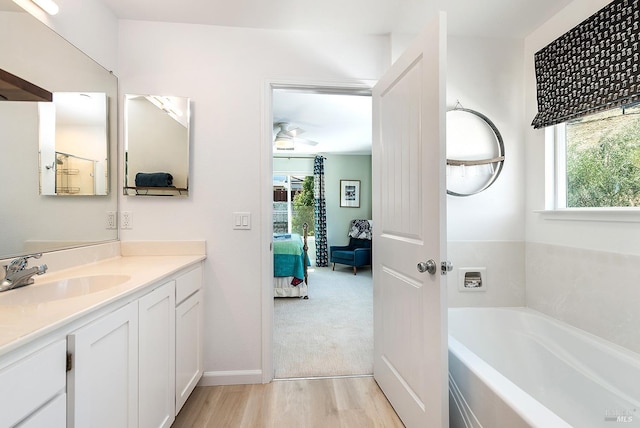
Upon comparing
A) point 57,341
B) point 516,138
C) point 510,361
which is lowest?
point 510,361

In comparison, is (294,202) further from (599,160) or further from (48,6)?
(599,160)

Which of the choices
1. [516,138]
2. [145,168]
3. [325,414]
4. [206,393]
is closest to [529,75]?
[516,138]

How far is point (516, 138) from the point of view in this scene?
1.97m

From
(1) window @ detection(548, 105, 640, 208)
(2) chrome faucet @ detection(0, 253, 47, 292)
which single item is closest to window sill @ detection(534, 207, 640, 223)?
(1) window @ detection(548, 105, 640, 208)

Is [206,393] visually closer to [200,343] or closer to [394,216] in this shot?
[200,343]

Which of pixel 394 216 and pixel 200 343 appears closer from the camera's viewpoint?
pixel 394 216

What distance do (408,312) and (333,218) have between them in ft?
16.3

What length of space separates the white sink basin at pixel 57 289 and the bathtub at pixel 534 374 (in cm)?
158

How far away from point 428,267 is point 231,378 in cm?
153

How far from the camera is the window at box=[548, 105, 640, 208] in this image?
1.44 metres

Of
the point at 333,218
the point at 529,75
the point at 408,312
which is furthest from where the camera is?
the point at 333,218

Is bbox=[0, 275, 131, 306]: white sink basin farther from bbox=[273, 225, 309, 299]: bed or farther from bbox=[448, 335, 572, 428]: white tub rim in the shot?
bbox=[273, 225, 309, 299]: bed

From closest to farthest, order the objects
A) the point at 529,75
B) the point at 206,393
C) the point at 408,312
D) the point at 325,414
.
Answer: the point at 408,312 → the point at 325,414 → the point at 206,393 → the point at 529,75

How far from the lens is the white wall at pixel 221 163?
1.92 metres
